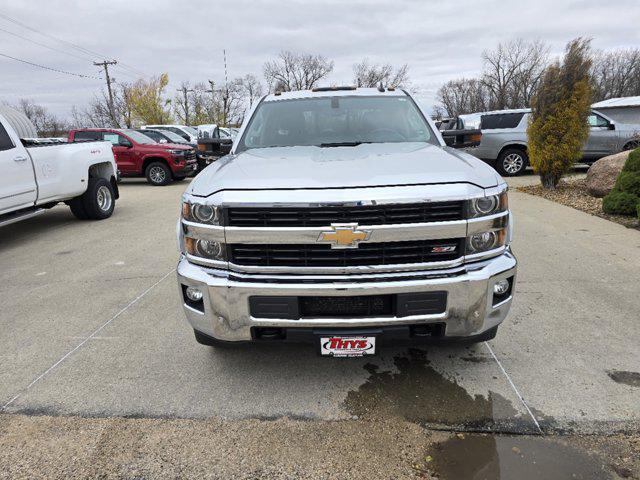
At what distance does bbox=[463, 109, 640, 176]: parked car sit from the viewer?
40.5 ft

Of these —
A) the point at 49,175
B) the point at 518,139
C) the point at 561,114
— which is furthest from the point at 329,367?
the point at 518,139

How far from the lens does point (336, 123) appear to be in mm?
3973

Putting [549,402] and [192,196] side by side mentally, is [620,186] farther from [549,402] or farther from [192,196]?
[192,196]

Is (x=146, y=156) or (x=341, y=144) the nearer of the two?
(x=341, y=144)

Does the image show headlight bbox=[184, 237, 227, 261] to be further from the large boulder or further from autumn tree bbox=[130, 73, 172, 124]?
autumn tree bbox=[130, 73, 172, 124]

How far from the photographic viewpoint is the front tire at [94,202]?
823 cm

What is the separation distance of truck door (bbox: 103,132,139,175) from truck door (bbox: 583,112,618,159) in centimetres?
1339

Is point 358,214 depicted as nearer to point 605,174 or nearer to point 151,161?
point 605,174

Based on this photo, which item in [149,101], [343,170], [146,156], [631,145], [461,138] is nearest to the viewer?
[343,170]

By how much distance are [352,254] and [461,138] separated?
203 centimetres

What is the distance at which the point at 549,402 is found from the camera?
8.64 ft

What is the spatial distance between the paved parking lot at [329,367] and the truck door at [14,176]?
189 centimetres

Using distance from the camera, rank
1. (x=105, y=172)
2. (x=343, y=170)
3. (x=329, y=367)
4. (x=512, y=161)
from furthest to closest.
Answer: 1. (x=512, y=161)
2. (x=105, y=172)
3. (x=329, y=367)
4. (x=343, y=170)

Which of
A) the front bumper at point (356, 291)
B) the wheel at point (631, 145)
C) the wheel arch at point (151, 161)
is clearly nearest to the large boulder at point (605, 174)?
the wheel at point (631, 145)
